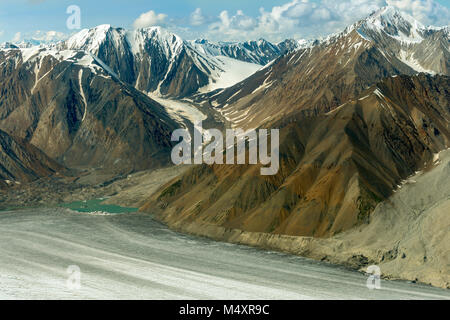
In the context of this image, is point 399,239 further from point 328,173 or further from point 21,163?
point 21,163

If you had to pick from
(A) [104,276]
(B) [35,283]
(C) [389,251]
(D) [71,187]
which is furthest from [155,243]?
(D) [71,187]

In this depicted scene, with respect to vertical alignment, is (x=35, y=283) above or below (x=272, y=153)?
below

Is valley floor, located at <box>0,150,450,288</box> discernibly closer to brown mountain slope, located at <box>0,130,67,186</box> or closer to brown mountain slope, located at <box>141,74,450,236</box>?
brown mountain slope, located at <box>141,74,450,236</box>

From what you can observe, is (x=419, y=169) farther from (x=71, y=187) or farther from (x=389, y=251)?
(x=71, y=187)

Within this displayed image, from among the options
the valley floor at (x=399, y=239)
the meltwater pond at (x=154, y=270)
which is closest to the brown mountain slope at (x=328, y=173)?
the valley floor at (x=399, y=239)

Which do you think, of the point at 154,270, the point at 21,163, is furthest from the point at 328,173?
the point at 21,163

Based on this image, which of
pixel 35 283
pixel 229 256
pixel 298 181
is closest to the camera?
pixel 35 283

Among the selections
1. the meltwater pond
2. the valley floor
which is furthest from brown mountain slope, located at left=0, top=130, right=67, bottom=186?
the valley floor

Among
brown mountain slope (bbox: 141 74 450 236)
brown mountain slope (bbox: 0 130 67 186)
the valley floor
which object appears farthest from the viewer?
brown mountain slope (bbox: 0 130 67 186)
